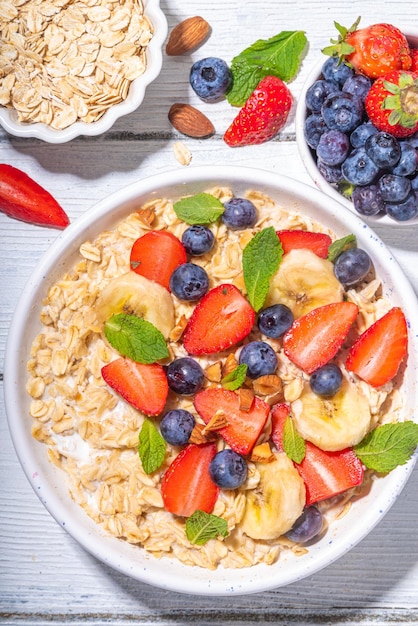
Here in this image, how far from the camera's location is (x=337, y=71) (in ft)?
4.29

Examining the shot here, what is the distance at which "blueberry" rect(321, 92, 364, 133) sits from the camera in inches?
50.0

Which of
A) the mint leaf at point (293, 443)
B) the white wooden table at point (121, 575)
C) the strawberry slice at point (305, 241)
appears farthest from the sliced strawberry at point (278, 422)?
the white wooden table at point (121, 575)

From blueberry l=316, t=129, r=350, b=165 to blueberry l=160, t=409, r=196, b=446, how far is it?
16.8 inches

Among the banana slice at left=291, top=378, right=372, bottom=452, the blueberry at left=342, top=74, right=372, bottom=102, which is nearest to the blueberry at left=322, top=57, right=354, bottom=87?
the blueberry at left=342, top=74, right=372, bottom=102

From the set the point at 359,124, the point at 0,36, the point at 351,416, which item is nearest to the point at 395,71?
the point at 359,124

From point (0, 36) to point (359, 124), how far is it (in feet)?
1.94

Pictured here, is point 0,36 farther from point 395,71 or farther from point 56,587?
point 56,587

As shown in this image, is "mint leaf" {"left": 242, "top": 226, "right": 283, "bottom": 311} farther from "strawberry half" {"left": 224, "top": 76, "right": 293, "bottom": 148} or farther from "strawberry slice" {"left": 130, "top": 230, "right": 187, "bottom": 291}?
"strawberry half" {"left": 224, "top": 76, "right": 293, "bottom": 148}

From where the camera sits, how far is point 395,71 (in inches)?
50.3

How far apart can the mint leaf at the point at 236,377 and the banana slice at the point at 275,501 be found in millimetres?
121

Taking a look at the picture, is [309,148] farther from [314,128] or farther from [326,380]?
[326,380]

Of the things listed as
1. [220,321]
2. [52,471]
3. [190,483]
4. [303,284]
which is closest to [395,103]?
[303,284]

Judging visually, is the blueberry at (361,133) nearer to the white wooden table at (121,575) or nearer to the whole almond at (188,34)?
the white wooden table at (121,575)

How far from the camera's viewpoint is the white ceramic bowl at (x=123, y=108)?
1347mm
